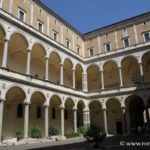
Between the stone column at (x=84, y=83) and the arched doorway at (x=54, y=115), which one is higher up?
the stone column at (x=84, y=83)

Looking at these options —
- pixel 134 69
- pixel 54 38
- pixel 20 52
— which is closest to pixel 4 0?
pixel 20 52

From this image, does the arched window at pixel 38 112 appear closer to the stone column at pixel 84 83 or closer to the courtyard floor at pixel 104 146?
the stone column at pixel 84 83

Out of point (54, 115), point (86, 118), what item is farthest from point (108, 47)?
point (54, 115)

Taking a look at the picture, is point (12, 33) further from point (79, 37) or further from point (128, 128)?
point (128, 128)

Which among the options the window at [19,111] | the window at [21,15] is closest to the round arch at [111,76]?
the window at [19,111]

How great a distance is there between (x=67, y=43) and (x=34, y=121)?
10.3 meters

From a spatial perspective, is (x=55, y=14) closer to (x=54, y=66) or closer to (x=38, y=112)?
(x=54, y=66)

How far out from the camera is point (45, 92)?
69.3ft

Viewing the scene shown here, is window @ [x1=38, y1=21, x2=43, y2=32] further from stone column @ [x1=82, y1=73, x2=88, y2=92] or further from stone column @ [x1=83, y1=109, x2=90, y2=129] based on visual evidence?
stone column @ [x1=83, y1=109, x2=90, y2=129]

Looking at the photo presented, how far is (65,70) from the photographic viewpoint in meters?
29.6

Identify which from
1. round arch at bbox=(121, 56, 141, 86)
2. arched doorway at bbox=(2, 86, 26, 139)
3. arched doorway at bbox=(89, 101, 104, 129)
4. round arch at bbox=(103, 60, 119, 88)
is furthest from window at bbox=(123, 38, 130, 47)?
arched doorway at bbox=(2, 86, 26, 139)

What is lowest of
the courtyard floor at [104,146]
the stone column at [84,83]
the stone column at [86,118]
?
the courtyard floor at [104,146]

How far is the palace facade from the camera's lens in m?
19.7

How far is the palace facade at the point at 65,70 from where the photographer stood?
64.6 feet
